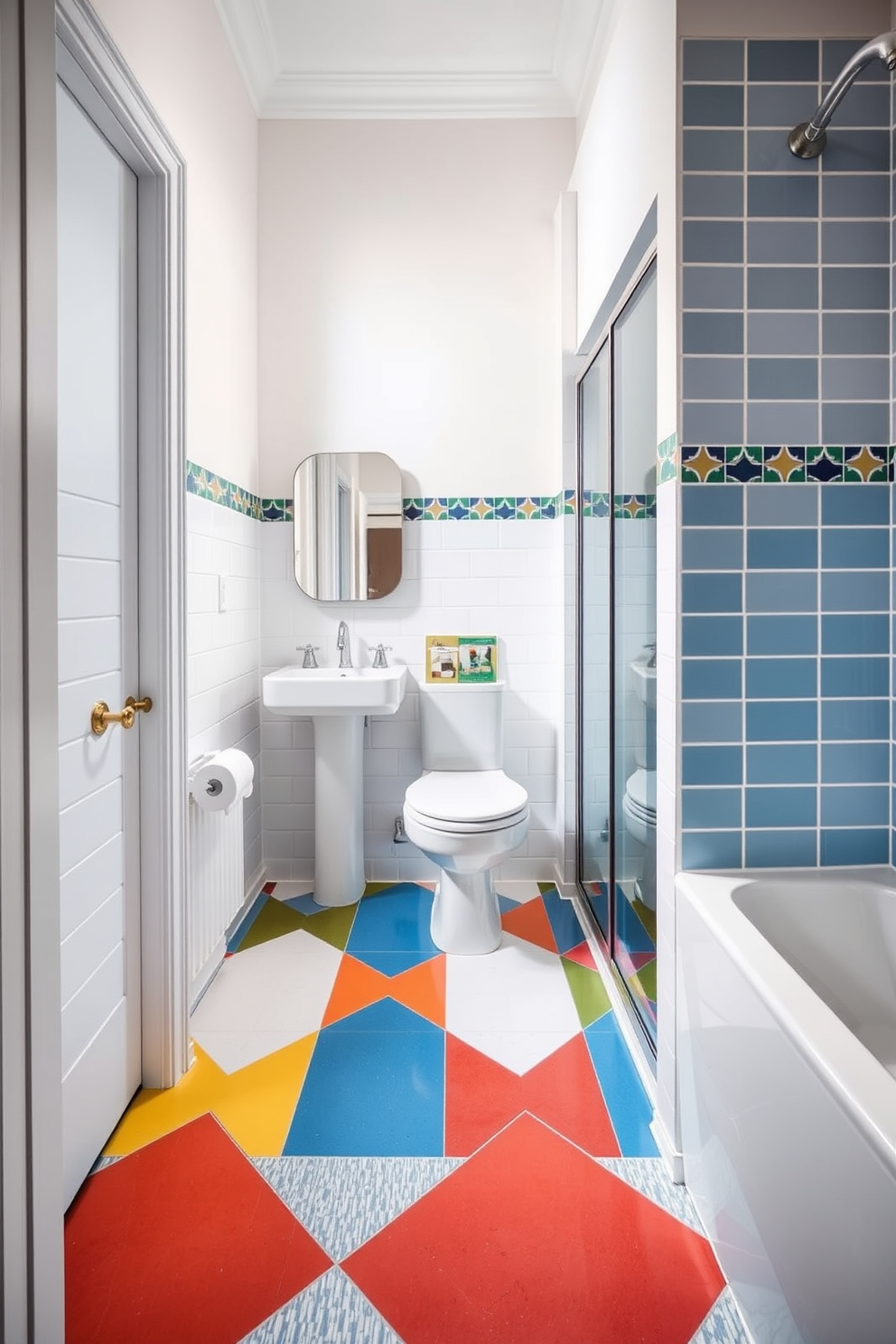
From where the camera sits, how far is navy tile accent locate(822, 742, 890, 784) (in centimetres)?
141

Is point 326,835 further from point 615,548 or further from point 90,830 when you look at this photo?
point 615,548

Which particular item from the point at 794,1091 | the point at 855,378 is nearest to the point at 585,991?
the point at 794,1091

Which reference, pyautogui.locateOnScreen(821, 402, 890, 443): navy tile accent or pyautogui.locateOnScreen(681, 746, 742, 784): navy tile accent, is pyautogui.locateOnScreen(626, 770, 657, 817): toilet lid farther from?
pyautogui.locateOnScreen(821, 402, 890, 443): navy tile accent

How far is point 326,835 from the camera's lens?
8.42 ft

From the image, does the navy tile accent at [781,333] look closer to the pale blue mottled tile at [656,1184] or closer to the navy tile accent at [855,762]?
the navy tile accent at [855,762]

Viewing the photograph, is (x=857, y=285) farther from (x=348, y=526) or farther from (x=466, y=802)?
(x=348, y=526)

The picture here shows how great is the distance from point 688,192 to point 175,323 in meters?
1.10

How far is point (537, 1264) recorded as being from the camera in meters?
1.21

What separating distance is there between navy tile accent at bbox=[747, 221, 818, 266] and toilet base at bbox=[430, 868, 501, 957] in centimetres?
170

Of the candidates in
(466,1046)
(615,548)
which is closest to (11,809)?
(466,1046)

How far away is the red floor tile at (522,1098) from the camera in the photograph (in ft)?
4.87

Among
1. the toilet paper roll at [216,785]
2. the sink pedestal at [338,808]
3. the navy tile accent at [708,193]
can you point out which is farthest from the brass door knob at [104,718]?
the navy tile accent at [708,193]

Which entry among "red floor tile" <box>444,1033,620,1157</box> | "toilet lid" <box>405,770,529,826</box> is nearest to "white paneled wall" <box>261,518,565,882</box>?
"toilet lid" <box>405,770,529,826</box>

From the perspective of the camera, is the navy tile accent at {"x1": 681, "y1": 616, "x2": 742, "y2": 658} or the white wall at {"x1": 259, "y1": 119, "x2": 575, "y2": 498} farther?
the white wall at {"x1": 259, "y1": 119, "x2": 575, "y2": 498}
